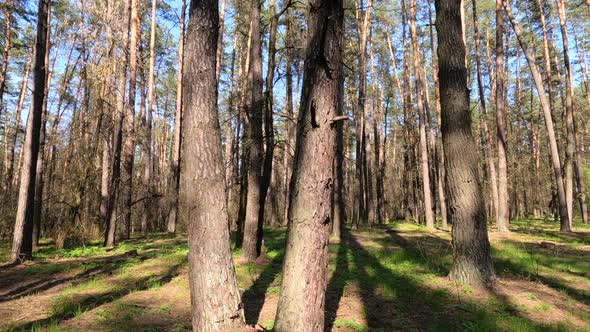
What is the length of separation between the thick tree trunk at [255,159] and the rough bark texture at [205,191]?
3.84 meters

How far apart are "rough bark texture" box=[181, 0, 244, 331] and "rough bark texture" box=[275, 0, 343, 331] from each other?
66 centimetres

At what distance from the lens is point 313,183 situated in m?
3.30

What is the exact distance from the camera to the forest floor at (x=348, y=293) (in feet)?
14.1

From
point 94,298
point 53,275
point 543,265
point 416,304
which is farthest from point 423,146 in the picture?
point 53,275

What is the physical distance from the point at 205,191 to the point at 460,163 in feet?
15.1

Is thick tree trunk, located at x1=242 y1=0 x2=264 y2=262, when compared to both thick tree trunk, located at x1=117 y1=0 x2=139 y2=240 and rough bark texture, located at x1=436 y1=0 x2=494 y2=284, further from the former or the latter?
thick tree trunk, located at x1=117 y1=0 x2=139 y2=240

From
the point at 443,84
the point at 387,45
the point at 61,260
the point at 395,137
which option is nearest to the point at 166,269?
the point at 61,260

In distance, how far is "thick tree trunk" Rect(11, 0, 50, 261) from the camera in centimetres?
828

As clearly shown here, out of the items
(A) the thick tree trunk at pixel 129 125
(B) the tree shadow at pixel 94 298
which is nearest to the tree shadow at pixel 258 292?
(B) the tree shadow at pixel 94 298

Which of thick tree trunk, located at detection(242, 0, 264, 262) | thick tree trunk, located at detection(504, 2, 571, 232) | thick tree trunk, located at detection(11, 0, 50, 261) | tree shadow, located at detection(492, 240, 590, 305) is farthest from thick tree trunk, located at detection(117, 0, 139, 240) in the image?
thick tree trunk, located at detection(504, 2, 571, 232)

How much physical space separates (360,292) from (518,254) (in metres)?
4.74

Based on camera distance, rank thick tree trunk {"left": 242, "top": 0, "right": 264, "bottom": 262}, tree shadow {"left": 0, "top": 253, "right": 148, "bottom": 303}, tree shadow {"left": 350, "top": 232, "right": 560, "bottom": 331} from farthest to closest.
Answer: thick tree trunk {"left": 242, "top": 0, "right": 264, "bottom": 262} < tree shadow {"left": 0, "top": 253, "right": 148, "bottom": 303} < tree shadow {"left": 350, "top": 232, "right": 560, "bottom": 331}

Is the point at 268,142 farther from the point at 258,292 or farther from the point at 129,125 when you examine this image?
the point at 129,125

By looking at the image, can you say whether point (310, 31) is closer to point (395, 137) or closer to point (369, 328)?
point (369, 328)
